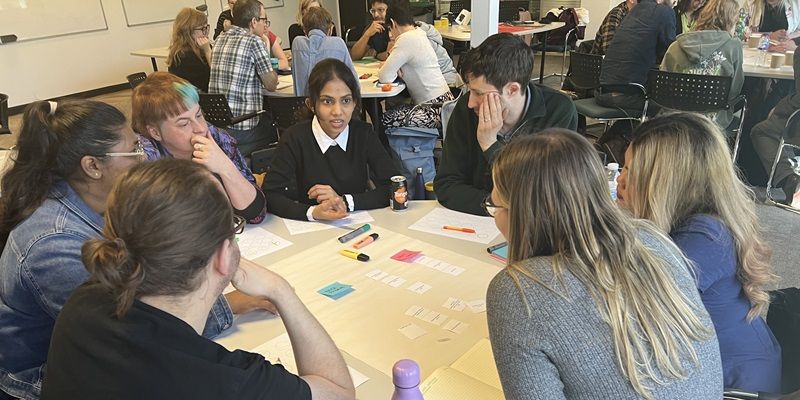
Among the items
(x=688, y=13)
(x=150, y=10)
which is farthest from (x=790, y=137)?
(x=150, y=10)

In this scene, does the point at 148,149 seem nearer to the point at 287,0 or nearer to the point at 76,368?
the point at 76,368

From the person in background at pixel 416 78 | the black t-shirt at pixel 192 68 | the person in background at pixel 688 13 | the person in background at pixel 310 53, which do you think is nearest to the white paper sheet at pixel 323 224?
the person in background at pixel 416 78

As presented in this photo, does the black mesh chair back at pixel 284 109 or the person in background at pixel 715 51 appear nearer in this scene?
the person in background at pixel 715 51

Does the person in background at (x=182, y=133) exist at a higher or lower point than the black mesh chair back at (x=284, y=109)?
higher

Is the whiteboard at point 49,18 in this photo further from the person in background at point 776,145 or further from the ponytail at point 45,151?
the person in background at point 776,145

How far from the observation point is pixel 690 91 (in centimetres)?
377

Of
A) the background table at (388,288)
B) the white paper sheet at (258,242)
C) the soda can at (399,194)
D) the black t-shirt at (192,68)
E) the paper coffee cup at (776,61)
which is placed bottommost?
the white paper sheet at (258,242)

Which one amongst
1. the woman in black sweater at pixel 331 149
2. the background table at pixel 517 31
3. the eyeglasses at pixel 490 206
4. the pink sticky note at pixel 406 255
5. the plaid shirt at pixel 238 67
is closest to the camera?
the eyeglasses at pixel 490 206

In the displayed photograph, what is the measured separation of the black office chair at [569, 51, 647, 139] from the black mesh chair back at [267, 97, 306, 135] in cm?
225

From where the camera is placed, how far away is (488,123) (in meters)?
2.13

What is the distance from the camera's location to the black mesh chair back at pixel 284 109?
3926mm

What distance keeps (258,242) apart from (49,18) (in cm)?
716

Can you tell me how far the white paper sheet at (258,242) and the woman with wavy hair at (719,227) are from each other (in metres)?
1.22

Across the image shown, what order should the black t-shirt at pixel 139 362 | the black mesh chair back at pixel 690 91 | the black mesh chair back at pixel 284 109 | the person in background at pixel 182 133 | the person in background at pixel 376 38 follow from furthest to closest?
the person in background at pixel 376 38 < the black mesh chair back at pixel 284 109 < the black mesh chair back at pixel 690 91 < the person in background at pixel 182 133 < the black t-shirt at pixel 139 362
